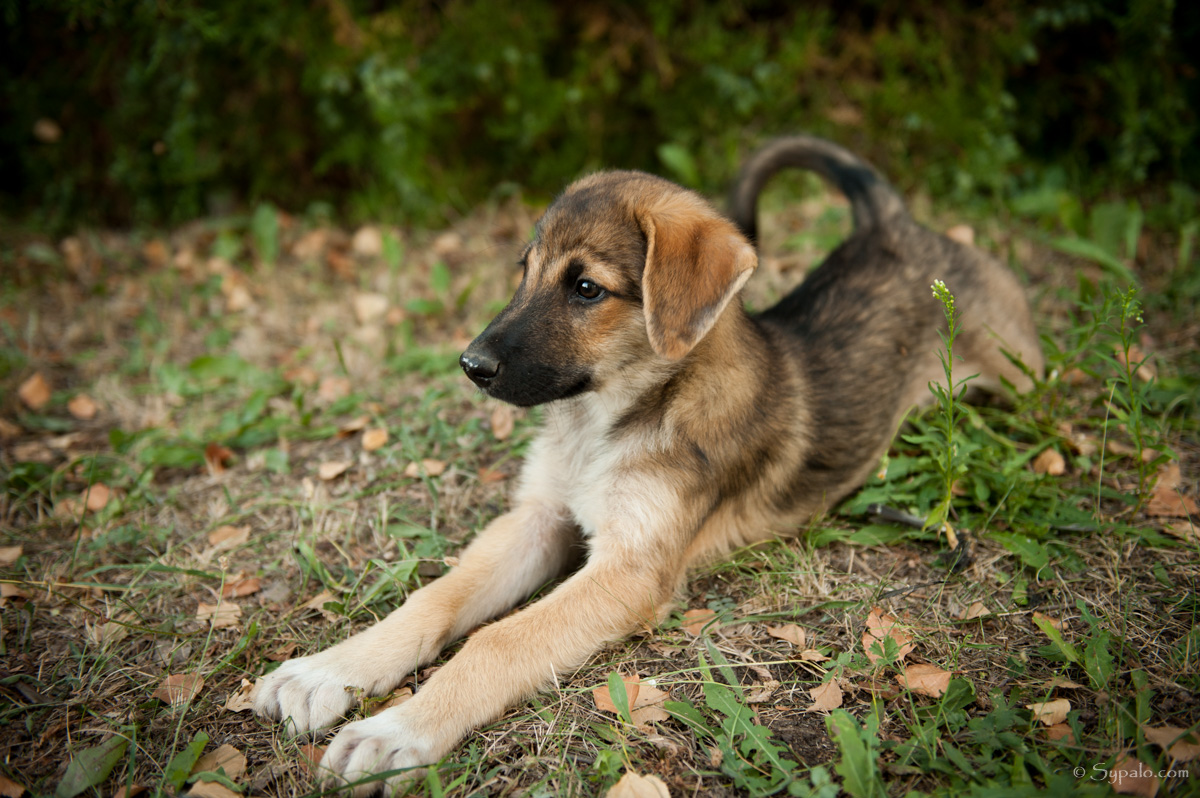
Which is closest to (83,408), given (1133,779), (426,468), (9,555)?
(9,555)

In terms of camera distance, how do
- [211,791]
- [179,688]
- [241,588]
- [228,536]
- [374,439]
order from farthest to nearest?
[374,439] < [228,536] < [241,588] < [179,688] < [211,791]

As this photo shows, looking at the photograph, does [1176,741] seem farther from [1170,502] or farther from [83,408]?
[83,408]

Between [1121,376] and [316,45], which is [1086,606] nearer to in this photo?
[1121,376]

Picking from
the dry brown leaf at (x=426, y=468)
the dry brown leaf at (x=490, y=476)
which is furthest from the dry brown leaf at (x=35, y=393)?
the dry brown leaf at (x=490, y=476)

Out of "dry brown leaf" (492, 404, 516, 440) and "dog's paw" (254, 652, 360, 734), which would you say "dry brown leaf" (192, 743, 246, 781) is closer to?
"dog's paw" (254, 652, 360, 734)

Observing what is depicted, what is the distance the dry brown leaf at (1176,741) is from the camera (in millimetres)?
2146

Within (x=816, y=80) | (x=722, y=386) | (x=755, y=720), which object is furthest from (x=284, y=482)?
(x=816, y=80)

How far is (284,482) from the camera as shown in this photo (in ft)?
12.4

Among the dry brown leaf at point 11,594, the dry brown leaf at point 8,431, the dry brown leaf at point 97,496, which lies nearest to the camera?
the dry brown leaf at point 11,594

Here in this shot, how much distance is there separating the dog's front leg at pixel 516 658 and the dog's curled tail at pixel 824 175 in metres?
2.23

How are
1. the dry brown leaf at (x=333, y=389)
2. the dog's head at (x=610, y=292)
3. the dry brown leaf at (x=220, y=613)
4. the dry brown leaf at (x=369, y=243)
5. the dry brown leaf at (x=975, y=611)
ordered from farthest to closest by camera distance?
1. the dry brown leaf at (x=369, y=243)
2. the dry brown leaf at (x=333, y=389)
3. the dry brown leaf at (x=220, y=613)
4. the dry brown leaf at (x=975, y=611)
5. the dog's head at (x=610, y=292)

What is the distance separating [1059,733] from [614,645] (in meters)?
1.47

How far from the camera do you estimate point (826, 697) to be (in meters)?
2.53

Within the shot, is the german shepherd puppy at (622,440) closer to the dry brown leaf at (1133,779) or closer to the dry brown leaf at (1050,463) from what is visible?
the dry brown leaf at (1050,463)
